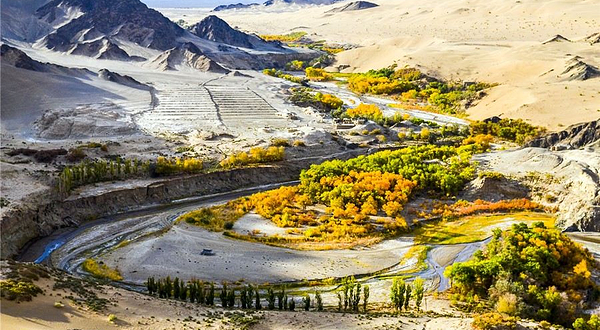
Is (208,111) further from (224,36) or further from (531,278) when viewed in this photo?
(224,36)

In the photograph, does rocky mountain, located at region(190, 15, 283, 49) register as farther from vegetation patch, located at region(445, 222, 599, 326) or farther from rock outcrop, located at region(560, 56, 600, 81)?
vegetation patch, located at region(445, 222, 599, 326)

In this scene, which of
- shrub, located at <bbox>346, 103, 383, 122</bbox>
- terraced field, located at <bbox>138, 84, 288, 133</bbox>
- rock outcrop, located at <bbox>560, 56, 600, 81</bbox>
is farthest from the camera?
rock outcrop, located at <bbox>560, 56, 600, 81</bbox>

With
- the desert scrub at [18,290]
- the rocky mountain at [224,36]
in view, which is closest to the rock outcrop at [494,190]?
the desert scrub at [18,290]

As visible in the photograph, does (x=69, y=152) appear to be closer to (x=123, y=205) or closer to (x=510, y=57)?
(x=123, y=205)

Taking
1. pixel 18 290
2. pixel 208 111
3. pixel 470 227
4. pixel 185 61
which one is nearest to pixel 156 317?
pixel 18 290

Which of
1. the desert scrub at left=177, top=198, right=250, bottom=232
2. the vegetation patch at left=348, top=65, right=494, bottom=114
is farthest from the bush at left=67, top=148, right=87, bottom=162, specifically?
the vegetation patch at left=348, top=65, right=494, bottom=114

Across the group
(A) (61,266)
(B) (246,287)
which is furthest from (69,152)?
(B) (246,287)
